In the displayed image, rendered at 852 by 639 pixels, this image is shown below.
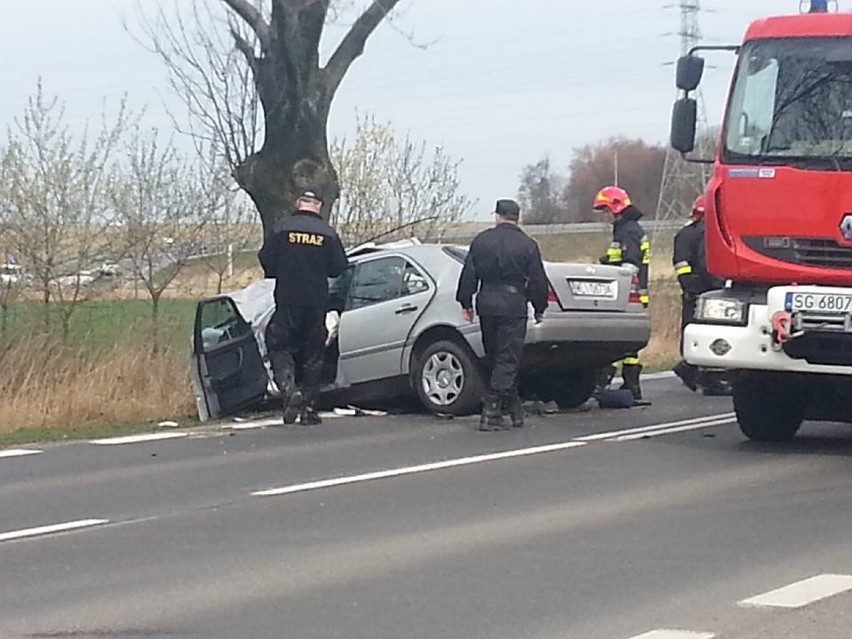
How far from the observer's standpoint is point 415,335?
14797mm

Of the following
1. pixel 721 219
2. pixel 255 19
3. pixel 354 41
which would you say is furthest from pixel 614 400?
pixel 354 41

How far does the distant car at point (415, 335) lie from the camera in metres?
14.6

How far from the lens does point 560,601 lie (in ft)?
24.2

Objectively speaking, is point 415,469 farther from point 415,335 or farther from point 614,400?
point 614,400

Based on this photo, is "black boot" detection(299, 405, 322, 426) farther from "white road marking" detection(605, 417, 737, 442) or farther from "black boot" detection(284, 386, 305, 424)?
"white road marking" detection(605, 417, 737, 442)

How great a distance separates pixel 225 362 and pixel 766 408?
4630 mm

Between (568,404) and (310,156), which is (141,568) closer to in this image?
(568,404)

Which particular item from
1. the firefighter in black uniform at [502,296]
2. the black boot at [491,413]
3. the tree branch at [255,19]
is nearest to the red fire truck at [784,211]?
the firefighter in black uniform at [502,296]

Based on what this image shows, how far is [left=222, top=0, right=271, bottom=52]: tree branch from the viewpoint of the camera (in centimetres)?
2370

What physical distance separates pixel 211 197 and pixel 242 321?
761cm

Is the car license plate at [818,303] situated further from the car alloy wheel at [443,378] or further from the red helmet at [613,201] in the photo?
the red helmet at [613,201]

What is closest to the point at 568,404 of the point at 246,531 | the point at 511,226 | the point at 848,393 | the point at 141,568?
the point at 511,226

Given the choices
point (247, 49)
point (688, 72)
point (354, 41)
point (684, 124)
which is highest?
point (354, 41)

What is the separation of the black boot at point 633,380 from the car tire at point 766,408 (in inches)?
100
